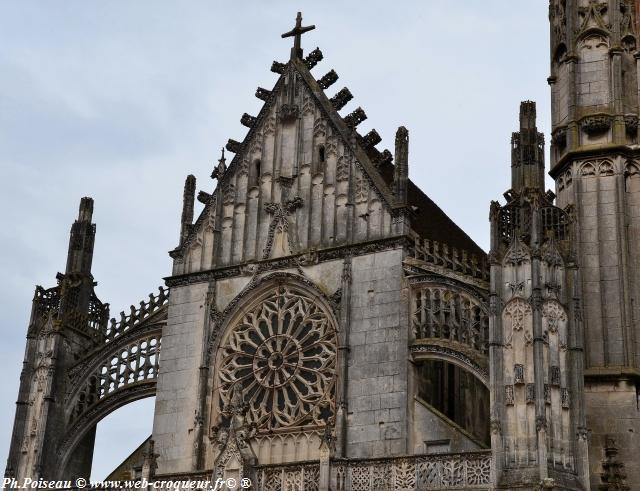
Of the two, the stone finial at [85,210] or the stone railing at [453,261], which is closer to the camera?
the stone railing at [453,261]

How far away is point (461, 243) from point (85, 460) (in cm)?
1354

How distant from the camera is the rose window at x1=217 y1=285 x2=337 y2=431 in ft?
89.1

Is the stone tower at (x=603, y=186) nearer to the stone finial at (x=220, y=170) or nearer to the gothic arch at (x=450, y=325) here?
the gothic arch at (x=450, y=325)

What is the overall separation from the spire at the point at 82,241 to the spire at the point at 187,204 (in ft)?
8.94

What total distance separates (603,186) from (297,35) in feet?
28.5

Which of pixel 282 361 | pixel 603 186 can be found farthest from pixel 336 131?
pixel 603 186

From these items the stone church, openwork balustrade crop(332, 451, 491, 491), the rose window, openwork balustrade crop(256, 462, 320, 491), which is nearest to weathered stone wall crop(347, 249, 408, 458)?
the stone church

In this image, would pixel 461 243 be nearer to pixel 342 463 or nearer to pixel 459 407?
pixel 459 407

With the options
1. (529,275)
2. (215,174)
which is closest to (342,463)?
(529,275)

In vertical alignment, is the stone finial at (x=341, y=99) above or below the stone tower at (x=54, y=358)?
above

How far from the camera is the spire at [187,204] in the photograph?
30.4 m

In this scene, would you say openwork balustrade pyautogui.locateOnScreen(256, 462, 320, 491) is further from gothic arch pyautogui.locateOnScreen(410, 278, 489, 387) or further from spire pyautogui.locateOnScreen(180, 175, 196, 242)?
spire pyautogui.locateOnScreen(180, 175, 196, 242)

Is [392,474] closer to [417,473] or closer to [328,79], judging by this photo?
[417,473]

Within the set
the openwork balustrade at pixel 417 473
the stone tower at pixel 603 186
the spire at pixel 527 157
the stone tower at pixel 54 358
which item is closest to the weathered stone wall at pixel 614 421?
the stone tower at pixel 603 186
